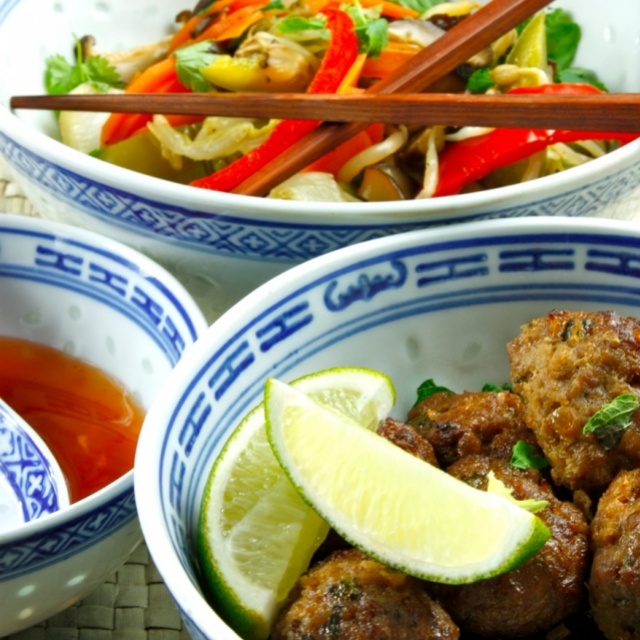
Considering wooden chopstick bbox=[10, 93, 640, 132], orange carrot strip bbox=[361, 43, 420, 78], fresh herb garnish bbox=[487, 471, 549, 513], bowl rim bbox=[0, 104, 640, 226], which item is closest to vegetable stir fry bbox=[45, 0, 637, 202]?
orange carrot strip bbox=[361, 43, 420, 78]

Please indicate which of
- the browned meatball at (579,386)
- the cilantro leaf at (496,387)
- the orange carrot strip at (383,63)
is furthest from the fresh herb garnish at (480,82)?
the browned meatball at (579,386)

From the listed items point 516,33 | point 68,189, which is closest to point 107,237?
point 68,189

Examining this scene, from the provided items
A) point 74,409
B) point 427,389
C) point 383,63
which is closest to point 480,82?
point 383,63

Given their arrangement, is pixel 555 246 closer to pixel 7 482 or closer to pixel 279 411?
pixel 279 411

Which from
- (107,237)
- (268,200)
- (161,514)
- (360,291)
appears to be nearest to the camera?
(161,514)

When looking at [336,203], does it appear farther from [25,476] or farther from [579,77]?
[579,77]

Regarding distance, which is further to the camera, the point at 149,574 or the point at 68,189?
the point at 68,189
